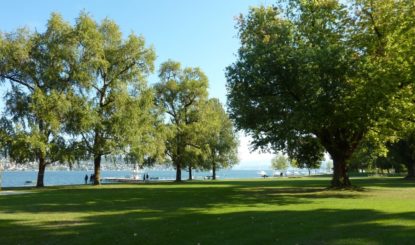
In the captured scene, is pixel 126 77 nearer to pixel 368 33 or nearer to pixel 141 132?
pixel 141 132

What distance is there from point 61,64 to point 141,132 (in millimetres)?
11214

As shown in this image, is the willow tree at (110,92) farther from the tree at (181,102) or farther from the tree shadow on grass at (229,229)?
the tree shadow on grass at (229,229)

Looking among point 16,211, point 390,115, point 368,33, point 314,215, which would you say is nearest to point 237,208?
point 314,215

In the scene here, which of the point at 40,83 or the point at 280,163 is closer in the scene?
the point at 40,83

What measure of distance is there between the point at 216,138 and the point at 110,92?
25194 millimetres

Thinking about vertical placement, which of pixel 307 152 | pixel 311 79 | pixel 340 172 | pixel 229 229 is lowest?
pixel 229 229

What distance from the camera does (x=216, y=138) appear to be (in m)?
74.7

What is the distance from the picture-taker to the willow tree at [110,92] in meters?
50.1

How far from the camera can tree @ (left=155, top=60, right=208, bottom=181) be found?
66625 millimetres

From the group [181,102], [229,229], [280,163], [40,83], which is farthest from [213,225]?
[280,163]

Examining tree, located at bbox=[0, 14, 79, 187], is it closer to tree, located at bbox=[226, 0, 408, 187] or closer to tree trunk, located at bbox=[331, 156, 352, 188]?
tree, located at bbox=[226, 0, 408, 187]

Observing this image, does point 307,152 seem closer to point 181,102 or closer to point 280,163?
point 181,102

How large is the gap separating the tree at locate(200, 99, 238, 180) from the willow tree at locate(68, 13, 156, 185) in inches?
551

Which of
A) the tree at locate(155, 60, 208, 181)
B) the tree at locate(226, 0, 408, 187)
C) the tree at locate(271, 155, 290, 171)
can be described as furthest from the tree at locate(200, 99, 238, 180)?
the tree at locate(271, 155, 290, 171)
